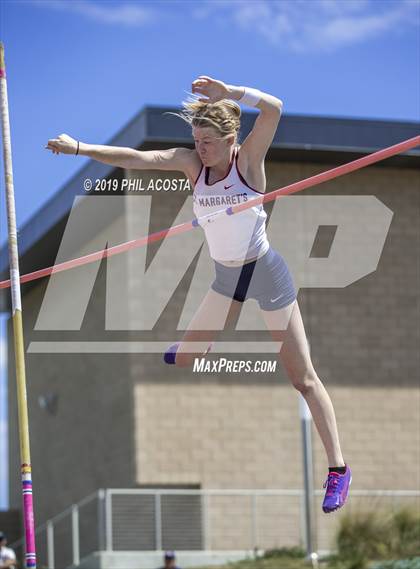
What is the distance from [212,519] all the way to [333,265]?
187 inches

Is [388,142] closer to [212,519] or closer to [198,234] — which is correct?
[198,234]

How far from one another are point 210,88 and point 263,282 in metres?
1.38

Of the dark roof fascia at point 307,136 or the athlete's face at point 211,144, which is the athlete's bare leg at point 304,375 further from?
the dark roof fascia at point 307,136

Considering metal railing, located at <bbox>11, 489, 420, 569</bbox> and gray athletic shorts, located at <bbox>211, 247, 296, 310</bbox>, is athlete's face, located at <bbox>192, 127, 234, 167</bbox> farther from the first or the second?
metal railing, located at <bbox>11, 489, 420, 569</bbox>

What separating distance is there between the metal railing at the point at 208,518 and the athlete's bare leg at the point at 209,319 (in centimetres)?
1166

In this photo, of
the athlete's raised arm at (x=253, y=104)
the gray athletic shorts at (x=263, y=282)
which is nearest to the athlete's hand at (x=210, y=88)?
the athlete's raised arm at (x=253, y=104)

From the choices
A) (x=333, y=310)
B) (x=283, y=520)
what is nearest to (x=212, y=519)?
(x=283, y=520)

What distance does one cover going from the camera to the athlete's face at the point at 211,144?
26.6 ft

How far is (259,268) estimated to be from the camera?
8.33 m

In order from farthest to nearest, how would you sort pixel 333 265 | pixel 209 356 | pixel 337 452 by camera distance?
pixel 333 265, pixel 209 356, pixel 337 452

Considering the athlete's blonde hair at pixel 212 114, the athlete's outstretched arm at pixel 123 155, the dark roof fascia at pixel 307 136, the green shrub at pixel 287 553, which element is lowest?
the green shrub at pixel 287 553

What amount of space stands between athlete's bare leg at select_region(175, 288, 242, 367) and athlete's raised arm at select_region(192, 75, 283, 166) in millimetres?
918

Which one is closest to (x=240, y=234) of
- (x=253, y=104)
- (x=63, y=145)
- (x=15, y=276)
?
(x=253, y=104)

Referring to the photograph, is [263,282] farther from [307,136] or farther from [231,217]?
[307,136]
